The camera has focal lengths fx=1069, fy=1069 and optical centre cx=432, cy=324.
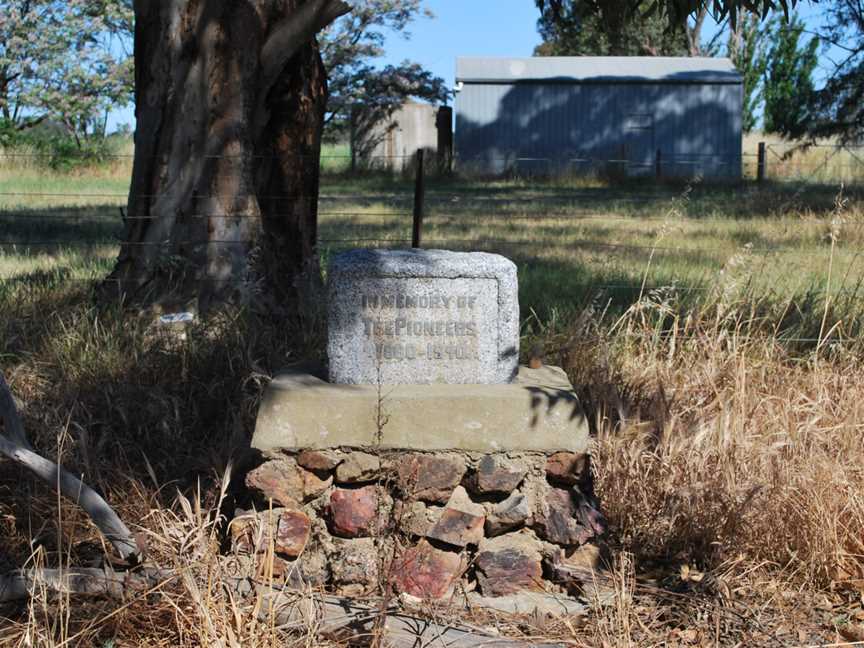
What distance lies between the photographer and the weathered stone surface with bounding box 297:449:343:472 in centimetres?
416

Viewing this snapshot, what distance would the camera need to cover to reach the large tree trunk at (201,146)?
6625 mm

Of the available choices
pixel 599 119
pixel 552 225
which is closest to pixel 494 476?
pixel 552 225

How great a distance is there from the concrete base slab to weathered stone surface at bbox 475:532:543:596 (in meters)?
0.39

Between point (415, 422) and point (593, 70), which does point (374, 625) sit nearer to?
point (415, 422)

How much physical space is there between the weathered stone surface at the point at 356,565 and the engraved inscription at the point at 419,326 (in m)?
0.76

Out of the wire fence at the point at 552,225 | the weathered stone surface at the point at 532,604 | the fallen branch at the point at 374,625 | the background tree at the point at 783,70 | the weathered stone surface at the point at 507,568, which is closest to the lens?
the fallen branch at the point at 374,625

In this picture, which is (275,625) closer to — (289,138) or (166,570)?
(166,570)

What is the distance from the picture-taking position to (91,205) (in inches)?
705

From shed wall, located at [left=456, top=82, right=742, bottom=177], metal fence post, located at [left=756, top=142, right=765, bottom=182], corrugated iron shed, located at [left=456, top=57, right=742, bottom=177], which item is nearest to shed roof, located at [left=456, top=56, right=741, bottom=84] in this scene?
corrugated iron shed, located at [left=456, top=57, right=742, bottom=177]

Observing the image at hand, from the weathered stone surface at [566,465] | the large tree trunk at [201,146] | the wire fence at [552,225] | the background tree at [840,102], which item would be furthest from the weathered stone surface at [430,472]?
the background tree at [840,102]

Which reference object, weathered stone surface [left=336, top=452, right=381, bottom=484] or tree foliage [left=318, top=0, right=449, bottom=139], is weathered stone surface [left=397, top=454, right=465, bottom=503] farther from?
tree foliage [left=318, top=0, right=449, bottom=139]

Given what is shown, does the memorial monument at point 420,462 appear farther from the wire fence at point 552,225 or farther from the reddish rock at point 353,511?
the wire fence at point 552,225

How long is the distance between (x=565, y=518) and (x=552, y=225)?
33.7 feet

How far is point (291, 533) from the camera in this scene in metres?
4.16
